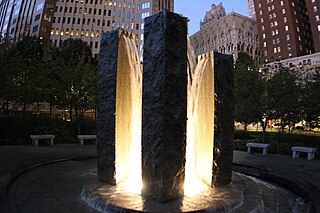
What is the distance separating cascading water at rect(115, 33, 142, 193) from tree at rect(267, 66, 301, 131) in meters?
12.8

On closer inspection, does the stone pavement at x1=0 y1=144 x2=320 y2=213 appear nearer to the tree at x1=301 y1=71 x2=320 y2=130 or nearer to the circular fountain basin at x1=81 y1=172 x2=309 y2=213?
the circular fountain basin at x1=81 y1=172 x2=309 y2=213

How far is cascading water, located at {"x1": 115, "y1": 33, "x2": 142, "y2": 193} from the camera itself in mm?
6102

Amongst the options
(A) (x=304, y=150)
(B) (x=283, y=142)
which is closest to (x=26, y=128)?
(A) (x=304, y=150)

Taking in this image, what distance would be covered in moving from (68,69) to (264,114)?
16598mm

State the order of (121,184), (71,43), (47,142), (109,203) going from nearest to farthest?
1. (109,203)
2. (121,184)
3. (47,142)
4. (71,43)

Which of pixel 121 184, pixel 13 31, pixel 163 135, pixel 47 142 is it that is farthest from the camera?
pixel 13 31

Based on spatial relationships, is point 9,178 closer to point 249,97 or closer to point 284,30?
point 249,97

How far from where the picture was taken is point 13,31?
88000mm

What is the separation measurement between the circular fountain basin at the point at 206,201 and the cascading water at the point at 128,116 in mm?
761

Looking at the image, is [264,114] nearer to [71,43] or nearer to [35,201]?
[35,201]

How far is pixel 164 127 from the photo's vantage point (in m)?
4.85

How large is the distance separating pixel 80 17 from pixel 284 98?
3097 inches

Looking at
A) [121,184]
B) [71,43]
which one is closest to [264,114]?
[121,184]

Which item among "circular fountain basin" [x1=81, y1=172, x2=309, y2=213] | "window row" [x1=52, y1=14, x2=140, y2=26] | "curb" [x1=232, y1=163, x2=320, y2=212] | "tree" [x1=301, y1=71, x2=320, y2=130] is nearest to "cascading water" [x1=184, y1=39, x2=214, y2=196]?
"circular fountain basin" [x1=81, y1=172, x2=309, y2=213]
